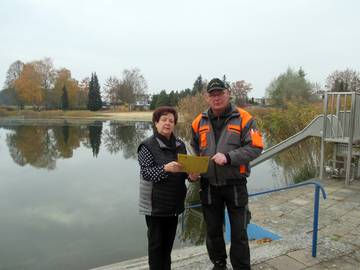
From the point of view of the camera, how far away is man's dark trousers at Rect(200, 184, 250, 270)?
→ 2.52 m

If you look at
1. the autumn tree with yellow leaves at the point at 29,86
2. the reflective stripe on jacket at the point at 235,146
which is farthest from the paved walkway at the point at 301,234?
the autumn tree with yellow leaves at the point at 29,86

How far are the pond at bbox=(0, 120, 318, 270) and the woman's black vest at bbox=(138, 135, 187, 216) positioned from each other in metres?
3.80

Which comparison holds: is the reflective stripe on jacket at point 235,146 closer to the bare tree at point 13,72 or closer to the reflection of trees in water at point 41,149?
the reflection of trees in water at point 41,149

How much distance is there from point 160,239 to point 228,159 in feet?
2.78

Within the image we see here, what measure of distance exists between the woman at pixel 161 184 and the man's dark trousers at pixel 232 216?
27cm

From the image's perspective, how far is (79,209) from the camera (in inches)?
324

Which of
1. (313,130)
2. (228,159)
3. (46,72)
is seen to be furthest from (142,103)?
(228,159)

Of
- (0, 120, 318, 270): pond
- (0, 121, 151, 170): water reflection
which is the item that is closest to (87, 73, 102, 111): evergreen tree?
(0, 121, 151, 170): water reflection

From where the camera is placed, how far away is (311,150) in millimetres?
8828

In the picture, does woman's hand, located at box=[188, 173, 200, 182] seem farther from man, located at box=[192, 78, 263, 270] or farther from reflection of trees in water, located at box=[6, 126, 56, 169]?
reflection of trees in water, located at box=[6, 126, 56, 169]

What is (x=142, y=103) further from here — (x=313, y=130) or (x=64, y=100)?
(x=313, y=130)

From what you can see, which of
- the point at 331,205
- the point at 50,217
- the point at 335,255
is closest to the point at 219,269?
the point at 335,255

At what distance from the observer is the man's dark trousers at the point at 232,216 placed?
2.52 metres

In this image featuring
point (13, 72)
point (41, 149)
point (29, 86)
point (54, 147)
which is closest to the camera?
point (41, 149)
